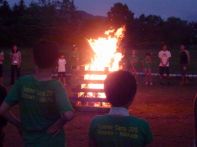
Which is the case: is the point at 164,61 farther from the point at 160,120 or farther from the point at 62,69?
the point at 160,120

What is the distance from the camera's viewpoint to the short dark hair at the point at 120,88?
11.3ft

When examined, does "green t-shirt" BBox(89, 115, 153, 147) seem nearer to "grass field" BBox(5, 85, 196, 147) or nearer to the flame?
"grass field" BBox(5, 85, 196, 147)

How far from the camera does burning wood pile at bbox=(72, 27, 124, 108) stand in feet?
43.8

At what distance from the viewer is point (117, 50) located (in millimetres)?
16359

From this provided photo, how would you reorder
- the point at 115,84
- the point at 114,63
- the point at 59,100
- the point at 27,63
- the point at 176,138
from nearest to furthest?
the point at 115,84, the point at 59,100, the point at 176,138, the point at 114,63, the point at 27,63

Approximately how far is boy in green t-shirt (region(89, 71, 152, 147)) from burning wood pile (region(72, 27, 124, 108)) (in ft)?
30.2

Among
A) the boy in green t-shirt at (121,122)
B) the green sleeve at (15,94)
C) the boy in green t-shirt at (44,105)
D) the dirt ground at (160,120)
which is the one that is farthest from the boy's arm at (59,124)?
the dirt ground at (160,120)

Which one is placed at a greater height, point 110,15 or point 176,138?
point 110,15

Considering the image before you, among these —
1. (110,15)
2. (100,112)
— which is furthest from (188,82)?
(110,15)

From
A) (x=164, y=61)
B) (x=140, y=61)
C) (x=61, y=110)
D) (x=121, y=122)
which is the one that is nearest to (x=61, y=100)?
(x=61, y=110)

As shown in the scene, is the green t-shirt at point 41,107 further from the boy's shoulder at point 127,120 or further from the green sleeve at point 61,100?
the boy's shoulder at point 127,120

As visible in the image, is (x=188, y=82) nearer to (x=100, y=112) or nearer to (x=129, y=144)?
(x=100, y=112)

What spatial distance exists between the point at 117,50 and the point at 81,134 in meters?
6.51

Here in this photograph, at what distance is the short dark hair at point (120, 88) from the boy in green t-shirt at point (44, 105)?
1.00 meters
